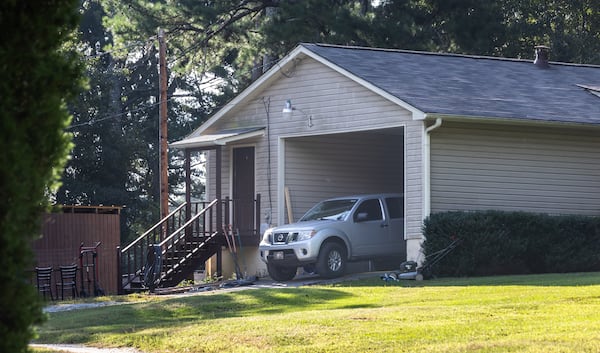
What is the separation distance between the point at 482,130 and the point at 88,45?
105ft

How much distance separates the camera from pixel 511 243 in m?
22.0

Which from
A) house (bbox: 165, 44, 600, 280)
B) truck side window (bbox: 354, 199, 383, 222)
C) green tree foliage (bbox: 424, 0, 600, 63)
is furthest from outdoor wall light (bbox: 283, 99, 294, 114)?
green tree foliage (bbox: 424, 0, 600, 63)

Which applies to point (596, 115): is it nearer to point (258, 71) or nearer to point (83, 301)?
point (83, 301)

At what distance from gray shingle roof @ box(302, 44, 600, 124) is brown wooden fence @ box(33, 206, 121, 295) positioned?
8192mm

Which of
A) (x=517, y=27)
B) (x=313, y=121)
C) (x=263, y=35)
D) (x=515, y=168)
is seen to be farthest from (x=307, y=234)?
(x=517, y=27)

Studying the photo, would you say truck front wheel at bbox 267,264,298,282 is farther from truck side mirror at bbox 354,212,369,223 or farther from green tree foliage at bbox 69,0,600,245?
green tree foliage at bbox 69,0,600,245

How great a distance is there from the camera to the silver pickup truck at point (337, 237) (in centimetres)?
2288

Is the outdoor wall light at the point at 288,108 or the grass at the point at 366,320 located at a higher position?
the outdoor wall light at the point at 288,108

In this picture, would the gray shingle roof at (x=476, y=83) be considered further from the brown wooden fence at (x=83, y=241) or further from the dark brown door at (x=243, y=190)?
the brown wooden fence at (x=83, y=241)

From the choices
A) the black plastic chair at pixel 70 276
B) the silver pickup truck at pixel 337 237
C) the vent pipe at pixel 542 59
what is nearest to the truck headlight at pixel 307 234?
the silver pickup truck at pixel 337 237

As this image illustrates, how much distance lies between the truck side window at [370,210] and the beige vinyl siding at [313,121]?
4.22 feet

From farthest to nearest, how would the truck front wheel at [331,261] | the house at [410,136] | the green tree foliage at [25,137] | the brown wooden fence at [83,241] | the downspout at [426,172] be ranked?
the brown wooden fence at [83,241] → the house at [410,136] → the truck front wheel at [331,261] → the downspout at [426,172] → the green tree foliage at [25,137]

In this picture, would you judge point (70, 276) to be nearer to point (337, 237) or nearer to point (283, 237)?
point (283, 237)

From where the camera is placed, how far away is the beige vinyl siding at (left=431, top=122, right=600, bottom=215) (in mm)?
23219
